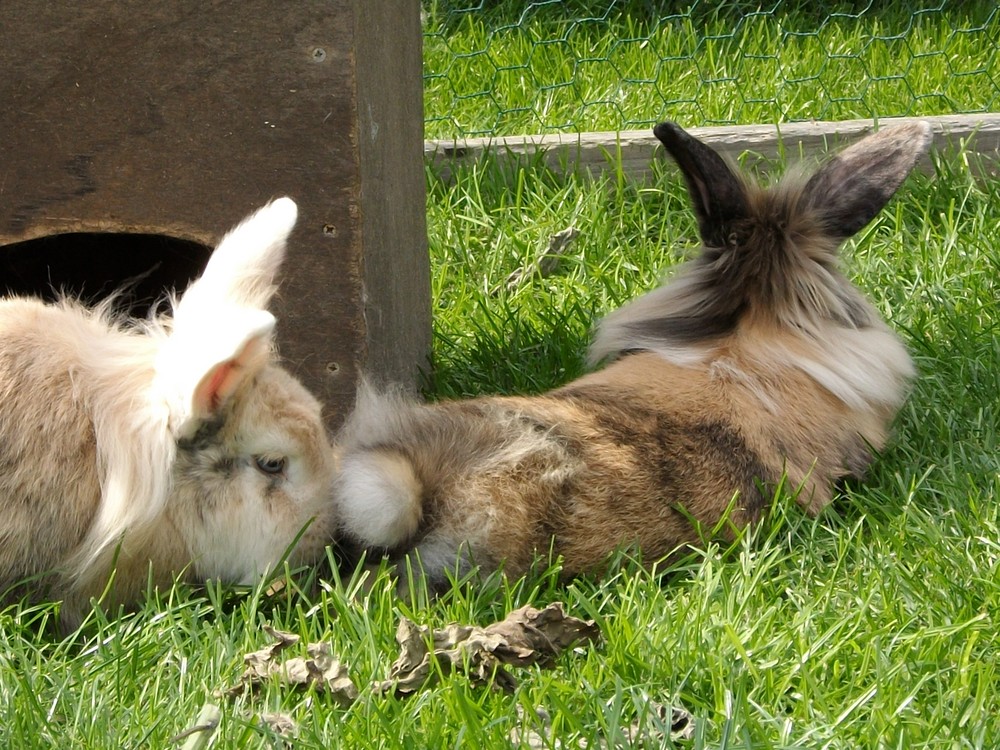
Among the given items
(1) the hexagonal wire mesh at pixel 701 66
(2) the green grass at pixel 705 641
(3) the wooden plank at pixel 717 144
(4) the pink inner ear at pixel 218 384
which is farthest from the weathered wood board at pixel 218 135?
(1) the hexagonal wire mesh at pixel 701 66

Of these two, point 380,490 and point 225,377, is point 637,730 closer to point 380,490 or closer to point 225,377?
point 380,490

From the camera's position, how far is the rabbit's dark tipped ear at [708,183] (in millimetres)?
2965

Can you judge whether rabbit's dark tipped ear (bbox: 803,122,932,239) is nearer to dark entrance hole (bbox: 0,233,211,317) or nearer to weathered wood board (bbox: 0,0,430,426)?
weathered wood board (bbox: 0,0,430,426)

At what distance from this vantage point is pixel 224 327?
2.31m

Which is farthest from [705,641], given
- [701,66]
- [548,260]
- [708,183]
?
[701,66]

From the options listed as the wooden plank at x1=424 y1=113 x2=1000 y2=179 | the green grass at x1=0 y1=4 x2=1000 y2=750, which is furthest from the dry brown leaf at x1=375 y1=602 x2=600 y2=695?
the wooden plank at x1=424 y1=113 x2=1000 y2=179

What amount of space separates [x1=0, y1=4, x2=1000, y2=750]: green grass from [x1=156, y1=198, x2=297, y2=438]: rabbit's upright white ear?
1.24 feet

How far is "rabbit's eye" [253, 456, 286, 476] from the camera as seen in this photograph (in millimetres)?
2535

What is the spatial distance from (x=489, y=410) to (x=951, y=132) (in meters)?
2.84

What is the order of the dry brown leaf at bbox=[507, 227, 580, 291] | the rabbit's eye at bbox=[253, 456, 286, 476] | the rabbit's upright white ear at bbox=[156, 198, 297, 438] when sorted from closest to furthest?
1. the rabbit's upright white ear at bbox=[156, 198, 297, 438]
2. the rabbit's eye at bbox=[253, 456, 286, 476]
3. the dry brown leaf at bbox=[507, 227, 580, 291]

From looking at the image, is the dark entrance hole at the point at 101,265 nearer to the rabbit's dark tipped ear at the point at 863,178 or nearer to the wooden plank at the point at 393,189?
the wooden plank at the point at 393,189

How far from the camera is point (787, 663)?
215cm

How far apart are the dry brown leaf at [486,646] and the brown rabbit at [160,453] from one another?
46 centimetres

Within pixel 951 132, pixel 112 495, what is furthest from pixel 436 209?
pixel 112 495
